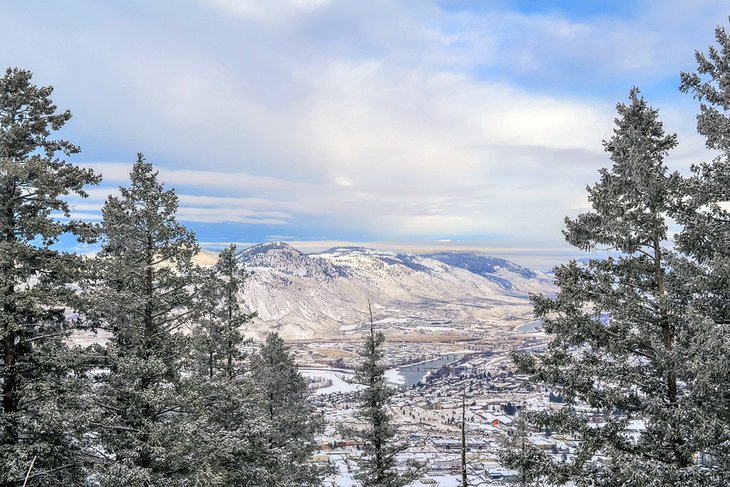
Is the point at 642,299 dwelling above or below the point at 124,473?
above

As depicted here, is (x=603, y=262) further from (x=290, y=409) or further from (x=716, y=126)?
(x=290, y=409)

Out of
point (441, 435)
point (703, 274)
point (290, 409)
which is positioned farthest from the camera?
point (441, 435)

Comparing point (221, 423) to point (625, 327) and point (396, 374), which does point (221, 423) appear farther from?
point (396, 374)

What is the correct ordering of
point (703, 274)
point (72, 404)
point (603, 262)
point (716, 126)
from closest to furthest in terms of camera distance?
point (703, 274)
point (716, 126)
point (72, 404)
point (603, 262)

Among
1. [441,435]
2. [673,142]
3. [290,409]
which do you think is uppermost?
[673,142]

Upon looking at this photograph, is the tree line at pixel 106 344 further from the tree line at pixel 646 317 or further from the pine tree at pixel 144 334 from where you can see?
the tree line at pixel 646 317

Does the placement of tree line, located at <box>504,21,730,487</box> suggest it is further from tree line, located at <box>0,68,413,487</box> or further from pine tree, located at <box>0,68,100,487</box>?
pine tree, located at <box>0,68,100,487</box>

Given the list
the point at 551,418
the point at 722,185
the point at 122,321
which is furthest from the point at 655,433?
the point at 122,321
